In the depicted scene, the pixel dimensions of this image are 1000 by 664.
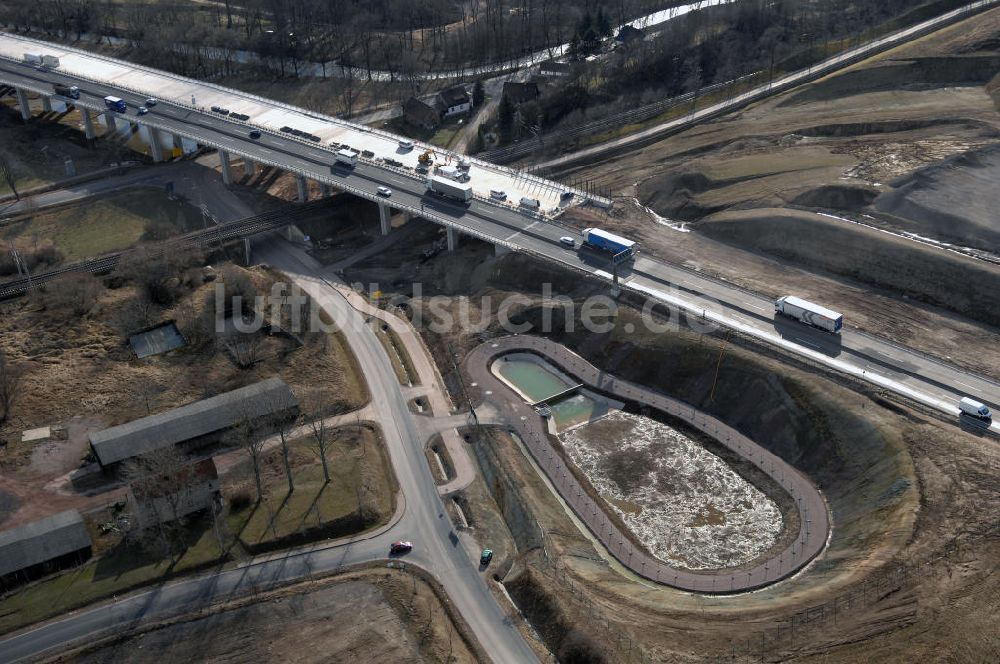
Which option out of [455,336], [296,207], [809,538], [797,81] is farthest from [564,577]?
[797,81]

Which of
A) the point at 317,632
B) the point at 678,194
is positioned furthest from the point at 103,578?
the point at 678,194

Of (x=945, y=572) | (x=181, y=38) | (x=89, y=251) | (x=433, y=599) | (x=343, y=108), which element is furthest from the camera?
(x=181, y=38)

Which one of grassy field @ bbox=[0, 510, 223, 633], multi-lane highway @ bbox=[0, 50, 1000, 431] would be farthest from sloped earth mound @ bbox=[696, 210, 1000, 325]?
grassy field @ bbox=[0, 510, 223, 633]

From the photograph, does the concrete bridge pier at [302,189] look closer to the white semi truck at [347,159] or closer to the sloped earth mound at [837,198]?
the white semi truck at [347,159]

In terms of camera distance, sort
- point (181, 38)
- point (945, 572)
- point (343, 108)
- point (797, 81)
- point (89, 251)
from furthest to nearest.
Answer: point (181, 38) → point (343, 108) → point (797, 81) → point (89, 251) → point (945, 572)

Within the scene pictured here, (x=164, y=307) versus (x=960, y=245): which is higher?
(x=960, y=245)

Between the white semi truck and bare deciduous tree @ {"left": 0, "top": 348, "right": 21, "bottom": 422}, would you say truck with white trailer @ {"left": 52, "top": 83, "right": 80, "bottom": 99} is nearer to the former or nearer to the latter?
the white semi truck

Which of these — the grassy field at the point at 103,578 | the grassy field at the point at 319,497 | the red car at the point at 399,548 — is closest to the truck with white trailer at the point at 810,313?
the grassy field at the point at 319,497

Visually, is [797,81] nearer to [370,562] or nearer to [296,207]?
[296,207]
